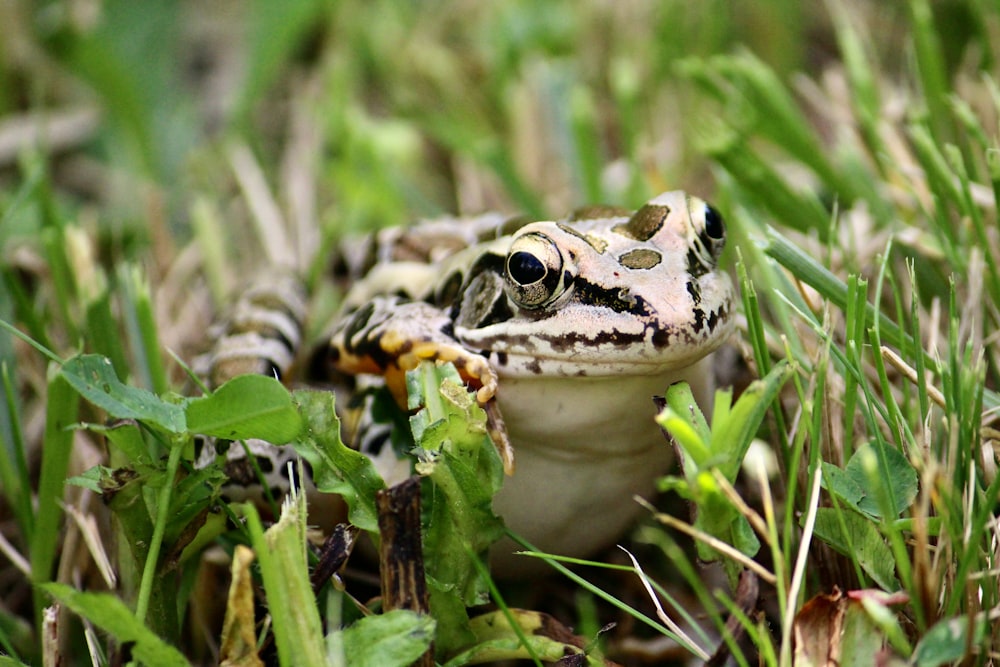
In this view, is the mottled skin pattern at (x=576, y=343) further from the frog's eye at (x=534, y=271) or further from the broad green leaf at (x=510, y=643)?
the broad green leaf at (x=510, y=643)

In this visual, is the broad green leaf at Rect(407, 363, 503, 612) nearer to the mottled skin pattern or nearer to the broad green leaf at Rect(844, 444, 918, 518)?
the mottled skin pattern

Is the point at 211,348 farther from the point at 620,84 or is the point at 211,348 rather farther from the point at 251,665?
the point at 620,84

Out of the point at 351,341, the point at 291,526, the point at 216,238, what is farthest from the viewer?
the point at 216,238

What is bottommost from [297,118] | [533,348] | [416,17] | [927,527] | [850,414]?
[927,527]

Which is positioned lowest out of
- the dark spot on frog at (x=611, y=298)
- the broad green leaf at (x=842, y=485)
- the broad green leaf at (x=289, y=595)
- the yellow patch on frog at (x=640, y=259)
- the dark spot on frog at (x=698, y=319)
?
the broad green leaf at (x=842, y=485)

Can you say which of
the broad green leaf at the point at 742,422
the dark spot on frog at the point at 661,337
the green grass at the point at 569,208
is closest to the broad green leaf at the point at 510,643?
the green grass at the point at 569,208

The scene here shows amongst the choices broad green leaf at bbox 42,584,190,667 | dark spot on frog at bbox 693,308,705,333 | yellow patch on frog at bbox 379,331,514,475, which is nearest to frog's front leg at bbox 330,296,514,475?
yellow patch on frog at bbox 379,331,514,475

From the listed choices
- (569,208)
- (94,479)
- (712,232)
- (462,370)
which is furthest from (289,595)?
(569,208)

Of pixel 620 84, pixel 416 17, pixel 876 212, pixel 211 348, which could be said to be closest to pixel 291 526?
pixel 211 348
